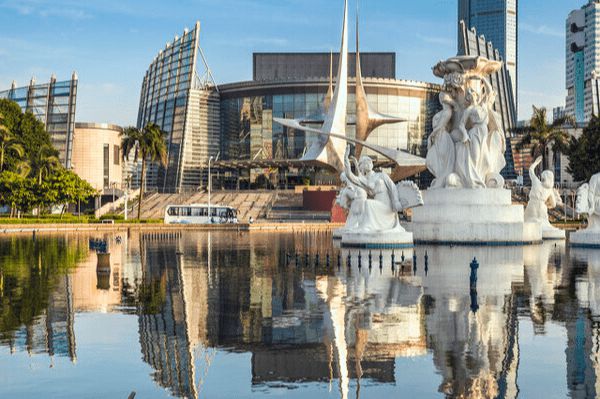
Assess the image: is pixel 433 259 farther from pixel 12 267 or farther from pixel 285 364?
pixel 285 364

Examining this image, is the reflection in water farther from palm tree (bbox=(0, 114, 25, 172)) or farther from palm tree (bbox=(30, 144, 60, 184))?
palm tree (bbox=(30, 144, 60, 184))

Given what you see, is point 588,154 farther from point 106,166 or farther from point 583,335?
point 106,166

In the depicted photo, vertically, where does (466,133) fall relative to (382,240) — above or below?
above

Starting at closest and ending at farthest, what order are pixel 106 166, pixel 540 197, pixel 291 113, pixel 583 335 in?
1. pixel 583 335
2. pixel 540 197
3. pixel 106 166
4. pixel 291 113

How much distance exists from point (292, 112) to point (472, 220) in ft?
278

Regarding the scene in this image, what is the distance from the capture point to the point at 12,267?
25.3 m

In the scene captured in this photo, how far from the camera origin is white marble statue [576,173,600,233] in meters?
36.4

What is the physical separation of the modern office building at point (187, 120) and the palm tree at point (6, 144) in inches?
1991

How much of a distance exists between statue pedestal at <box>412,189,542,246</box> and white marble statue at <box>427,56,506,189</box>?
778 mm

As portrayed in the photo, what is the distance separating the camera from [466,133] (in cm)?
3797

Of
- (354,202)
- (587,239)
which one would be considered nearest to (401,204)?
(354,202)

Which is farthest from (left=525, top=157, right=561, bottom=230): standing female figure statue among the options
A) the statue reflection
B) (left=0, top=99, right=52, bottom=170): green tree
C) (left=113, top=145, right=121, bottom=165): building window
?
(left=113, top=145, right=121, bottom=165): building window

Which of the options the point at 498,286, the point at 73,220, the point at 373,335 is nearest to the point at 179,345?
the point at 373,335

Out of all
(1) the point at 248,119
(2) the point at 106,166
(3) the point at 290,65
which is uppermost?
(3) the point at 290,65
